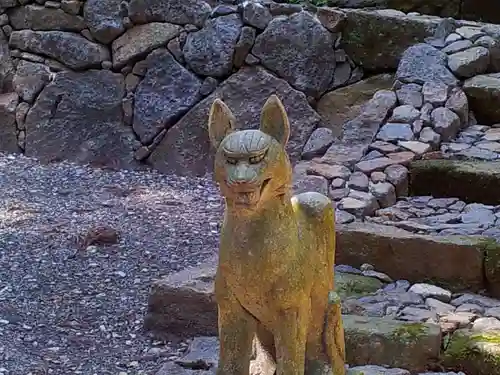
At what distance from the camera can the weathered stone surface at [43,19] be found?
725 cm

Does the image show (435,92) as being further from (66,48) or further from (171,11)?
(66,48)

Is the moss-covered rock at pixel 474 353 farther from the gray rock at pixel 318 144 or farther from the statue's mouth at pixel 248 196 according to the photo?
the gray rock at pixel 318 144

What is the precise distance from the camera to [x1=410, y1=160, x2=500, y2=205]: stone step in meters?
4.93

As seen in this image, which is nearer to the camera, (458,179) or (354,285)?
(354,285)

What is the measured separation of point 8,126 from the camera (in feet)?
24.0

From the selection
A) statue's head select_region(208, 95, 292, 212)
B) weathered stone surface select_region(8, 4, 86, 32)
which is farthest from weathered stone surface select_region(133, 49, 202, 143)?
statue's head select_region(208, 95, 292, 212)

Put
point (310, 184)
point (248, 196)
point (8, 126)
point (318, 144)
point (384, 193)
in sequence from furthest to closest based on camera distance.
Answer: point (8, 126) → point (318, 144) → point (310, 184) → point (384, 193) → point (248, 196)

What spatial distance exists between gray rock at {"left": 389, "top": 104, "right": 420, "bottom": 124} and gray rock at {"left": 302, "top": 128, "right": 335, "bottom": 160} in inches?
16.9

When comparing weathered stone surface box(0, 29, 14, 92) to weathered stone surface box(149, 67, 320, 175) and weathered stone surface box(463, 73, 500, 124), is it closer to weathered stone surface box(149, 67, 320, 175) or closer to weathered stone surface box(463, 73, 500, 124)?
weathered stone surface box(149, 67, 320, 175)

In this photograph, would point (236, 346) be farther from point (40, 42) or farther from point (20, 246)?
point (40, 42)

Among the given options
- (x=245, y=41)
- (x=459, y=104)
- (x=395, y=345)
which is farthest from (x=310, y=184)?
(x=245, y=41)

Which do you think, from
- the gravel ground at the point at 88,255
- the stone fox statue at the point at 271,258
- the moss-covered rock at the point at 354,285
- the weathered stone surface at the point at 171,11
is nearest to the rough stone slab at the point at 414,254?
the moss-covered rock at the point at 354,285

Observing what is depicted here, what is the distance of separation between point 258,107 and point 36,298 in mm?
2622

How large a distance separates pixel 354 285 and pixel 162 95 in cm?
332
